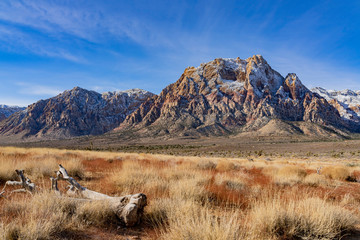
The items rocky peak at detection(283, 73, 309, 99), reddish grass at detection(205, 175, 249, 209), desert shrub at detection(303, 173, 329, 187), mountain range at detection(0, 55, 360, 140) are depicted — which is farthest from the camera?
rocky peak at detection(283, 73, 309, 99)

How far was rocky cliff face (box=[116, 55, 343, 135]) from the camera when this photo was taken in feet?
479

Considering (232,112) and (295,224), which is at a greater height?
(232,112)

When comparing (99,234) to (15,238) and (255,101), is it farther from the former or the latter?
(255,101)

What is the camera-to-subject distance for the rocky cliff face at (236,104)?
146125mm

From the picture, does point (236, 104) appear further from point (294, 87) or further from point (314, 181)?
point (314, 181)

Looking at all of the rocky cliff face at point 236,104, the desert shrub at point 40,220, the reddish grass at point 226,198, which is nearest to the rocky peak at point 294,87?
the rocky cliff face at point 236,104

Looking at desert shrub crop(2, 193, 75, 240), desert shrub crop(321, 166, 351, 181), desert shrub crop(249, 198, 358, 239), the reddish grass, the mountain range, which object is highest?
the mountain range

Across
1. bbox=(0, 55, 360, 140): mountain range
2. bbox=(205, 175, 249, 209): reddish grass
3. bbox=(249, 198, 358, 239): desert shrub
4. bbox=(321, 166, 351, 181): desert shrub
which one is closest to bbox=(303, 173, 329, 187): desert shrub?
bbox=(321, 166, 351, 181): desert shrub

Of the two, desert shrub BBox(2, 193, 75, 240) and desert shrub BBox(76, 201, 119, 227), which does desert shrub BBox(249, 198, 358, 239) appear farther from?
desert shrub BBox(2, 193, 75, 240)

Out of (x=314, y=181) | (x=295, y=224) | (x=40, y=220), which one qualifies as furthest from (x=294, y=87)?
(x=40, y=220)

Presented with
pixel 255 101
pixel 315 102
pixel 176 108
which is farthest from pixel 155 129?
pixel 315 102

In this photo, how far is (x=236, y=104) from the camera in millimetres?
170875

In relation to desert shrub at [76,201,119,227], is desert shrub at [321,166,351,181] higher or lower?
lower

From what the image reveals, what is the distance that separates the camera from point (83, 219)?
348cm
